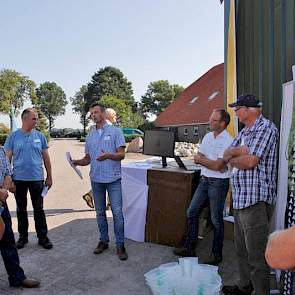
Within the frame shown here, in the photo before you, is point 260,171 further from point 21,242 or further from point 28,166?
point 21,242

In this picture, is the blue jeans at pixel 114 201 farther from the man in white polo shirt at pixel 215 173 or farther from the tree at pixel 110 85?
the tree at pixel 110 85

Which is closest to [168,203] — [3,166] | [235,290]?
[235,290]

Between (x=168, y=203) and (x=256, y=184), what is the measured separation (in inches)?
77.9

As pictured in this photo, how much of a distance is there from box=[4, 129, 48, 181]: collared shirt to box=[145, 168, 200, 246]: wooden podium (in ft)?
4.98

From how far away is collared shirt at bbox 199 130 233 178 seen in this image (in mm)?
3771

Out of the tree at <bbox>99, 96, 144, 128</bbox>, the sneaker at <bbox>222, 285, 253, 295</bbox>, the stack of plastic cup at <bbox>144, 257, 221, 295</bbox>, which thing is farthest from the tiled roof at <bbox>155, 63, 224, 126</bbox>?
the stack of plastic cup at <bbox>144, 257, 221, 295</bbox>

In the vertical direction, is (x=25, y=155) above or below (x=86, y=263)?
above

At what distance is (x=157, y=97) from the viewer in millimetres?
72875

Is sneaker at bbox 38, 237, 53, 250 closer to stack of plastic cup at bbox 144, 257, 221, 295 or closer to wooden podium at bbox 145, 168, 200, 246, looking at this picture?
wooden podium at bbox 145, 168, 200, 246

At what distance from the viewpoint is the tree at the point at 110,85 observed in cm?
6475

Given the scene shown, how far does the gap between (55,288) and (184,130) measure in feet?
90.8

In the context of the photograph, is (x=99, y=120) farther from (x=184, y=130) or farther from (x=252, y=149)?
(x=184, y=130)

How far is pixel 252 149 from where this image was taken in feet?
9.13

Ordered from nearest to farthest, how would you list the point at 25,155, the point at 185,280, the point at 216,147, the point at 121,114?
the point at 185,280 → the point at 216,147 → the point at 25,155 → the point at 121,114
